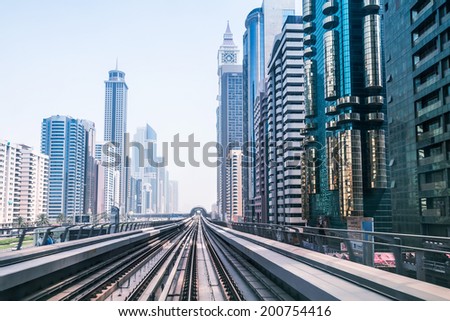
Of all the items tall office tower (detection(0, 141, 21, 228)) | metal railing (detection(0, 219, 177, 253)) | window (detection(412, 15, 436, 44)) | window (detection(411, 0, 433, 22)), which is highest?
window (detection(411, 0, 433, 22))

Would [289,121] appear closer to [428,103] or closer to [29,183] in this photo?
[428,103]

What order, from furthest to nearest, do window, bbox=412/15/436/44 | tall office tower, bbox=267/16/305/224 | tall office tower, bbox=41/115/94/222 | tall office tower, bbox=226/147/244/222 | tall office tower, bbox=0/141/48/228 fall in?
1. tall office tower, bbox=226/147/244/222
2. tall office tower, bbox=41/115/94/222
3. tall office tower, bbox=0/141/48/228
4. tall office tower, bbox=267/16/305/224
5. window, bbox=412/15/436/44

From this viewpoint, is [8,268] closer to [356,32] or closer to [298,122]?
[356,32]

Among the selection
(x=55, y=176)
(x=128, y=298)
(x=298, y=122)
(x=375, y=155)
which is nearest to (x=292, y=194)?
(x=298, y=122)

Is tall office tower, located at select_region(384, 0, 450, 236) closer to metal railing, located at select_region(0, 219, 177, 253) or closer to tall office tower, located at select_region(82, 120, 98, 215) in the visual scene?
metal railing, located at select_region(0, 219, 177, 253)

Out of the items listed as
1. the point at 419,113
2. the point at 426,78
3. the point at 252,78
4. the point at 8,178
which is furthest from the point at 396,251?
the point at 252,78

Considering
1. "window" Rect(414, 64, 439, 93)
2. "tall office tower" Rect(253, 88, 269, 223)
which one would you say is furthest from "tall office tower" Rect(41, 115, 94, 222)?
"window" Rect(414, 64, 439, 93)
